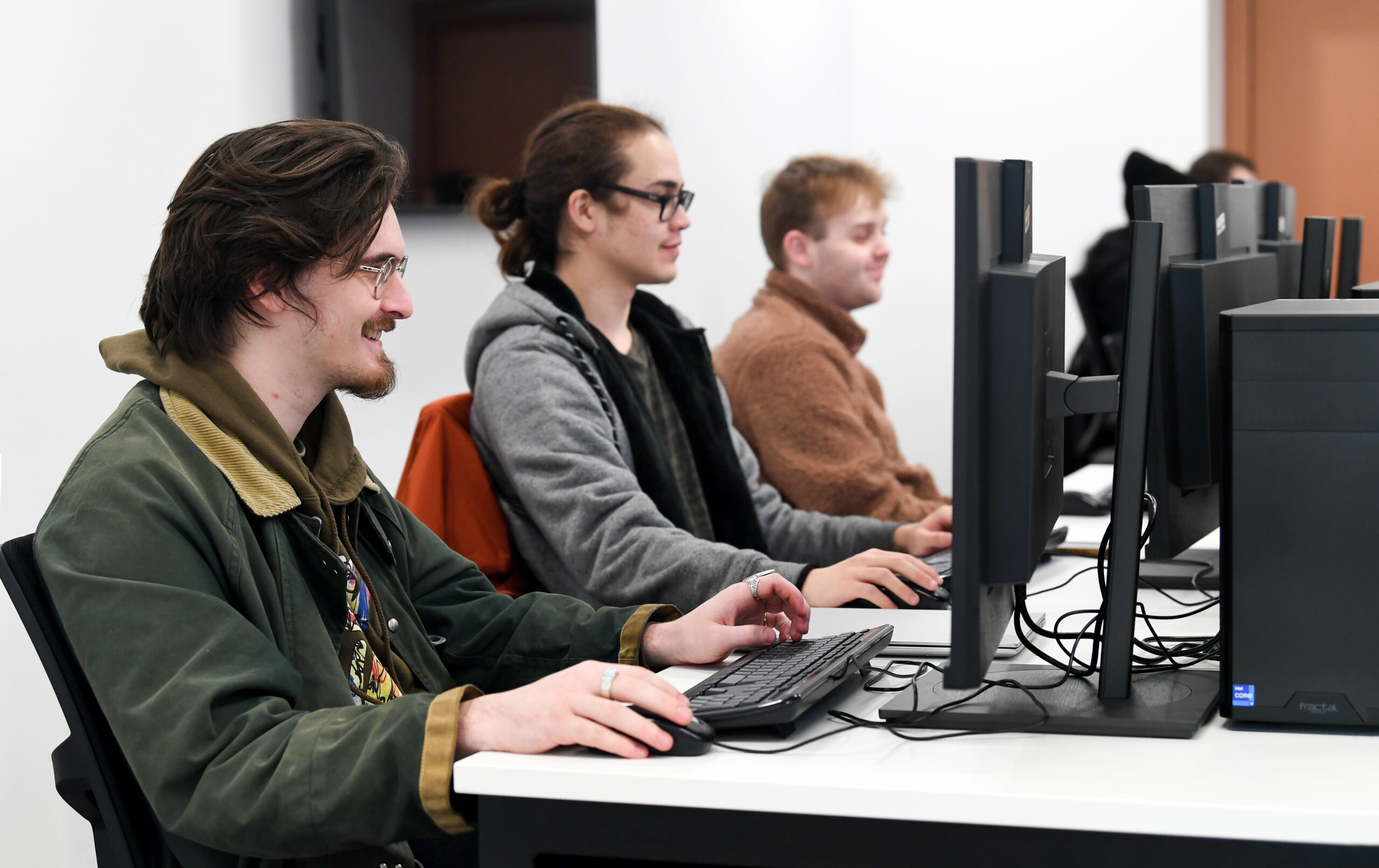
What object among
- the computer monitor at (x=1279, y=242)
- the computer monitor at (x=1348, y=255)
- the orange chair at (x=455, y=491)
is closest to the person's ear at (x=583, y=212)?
the orange chair at (x=455, y=491)

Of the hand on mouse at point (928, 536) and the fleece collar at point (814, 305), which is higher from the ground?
the fleece collar at point (814, 305)

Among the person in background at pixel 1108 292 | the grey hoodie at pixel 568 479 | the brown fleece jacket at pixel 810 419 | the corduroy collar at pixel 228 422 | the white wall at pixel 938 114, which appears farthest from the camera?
the white wall at pixel 938 114

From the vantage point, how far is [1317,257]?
Answer: 196 centimetres

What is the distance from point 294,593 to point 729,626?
16.7 inches

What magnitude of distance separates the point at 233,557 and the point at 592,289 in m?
1.23

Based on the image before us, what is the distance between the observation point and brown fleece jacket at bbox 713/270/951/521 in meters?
2.72

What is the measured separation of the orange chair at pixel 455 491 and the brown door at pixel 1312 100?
13.0 ft

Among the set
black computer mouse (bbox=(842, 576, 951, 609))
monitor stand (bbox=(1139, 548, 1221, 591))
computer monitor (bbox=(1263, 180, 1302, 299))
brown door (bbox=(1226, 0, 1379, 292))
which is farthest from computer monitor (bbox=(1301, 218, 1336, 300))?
brown door (bbox=(1226, 0, 1379, 292))

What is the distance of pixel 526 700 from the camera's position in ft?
3.46

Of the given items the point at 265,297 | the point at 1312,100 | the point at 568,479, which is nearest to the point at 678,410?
the point at 568,479

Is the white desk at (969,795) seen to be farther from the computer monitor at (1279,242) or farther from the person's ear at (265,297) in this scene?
the computer monitor at (1279,242)

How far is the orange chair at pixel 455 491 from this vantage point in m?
1.96

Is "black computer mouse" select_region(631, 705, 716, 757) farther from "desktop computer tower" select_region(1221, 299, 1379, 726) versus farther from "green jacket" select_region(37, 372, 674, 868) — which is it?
"desktop computer tower" select_region(1221, 299, 1379, 726)

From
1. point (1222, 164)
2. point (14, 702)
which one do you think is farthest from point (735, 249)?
point (14, 702)
